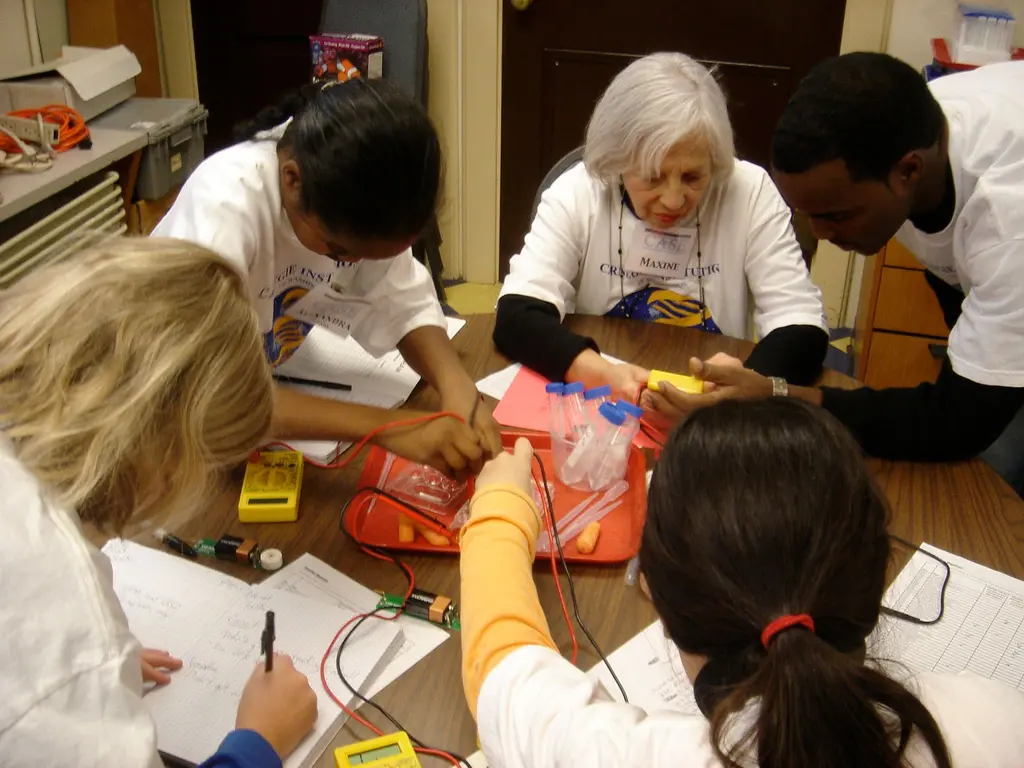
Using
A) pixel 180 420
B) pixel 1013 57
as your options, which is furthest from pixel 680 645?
pixel 1013 57

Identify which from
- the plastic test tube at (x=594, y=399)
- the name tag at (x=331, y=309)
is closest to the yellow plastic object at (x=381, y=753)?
the plastic test tube at (x=594, y=399)

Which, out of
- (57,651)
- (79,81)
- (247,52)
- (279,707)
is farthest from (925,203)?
(247,52)

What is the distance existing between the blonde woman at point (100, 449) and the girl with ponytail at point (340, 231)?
20 cm

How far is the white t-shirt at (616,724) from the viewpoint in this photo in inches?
29.9

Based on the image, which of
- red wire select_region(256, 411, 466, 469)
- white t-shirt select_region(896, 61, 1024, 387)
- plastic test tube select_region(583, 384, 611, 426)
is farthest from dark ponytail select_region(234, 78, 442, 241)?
white t-shirt select_region(896, 61, 1024, 387)

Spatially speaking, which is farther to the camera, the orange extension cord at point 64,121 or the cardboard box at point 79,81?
the cardboard box at point 79,81

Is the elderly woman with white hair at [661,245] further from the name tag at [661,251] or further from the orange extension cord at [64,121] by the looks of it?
the orange extension cord at [64,121]

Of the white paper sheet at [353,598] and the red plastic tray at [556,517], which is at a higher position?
the red plastic tray at [556,517]

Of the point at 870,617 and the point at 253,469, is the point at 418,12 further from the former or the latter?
the point at 870,617

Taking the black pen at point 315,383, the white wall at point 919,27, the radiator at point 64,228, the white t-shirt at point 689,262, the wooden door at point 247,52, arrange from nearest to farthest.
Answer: the black pen at point 315,383
the white t-shirt at point 689,262
the radiator at point 64,228
the white wall at point 919,27
the wooden door at point 247,52

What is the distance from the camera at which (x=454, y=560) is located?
3.92ft

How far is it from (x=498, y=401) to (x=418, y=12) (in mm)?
2007

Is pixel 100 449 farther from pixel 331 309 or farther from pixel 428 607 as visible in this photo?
pixel 331 309

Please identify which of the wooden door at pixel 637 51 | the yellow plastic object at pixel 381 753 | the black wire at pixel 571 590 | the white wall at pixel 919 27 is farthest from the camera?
the wooden door at pixel 637 51
